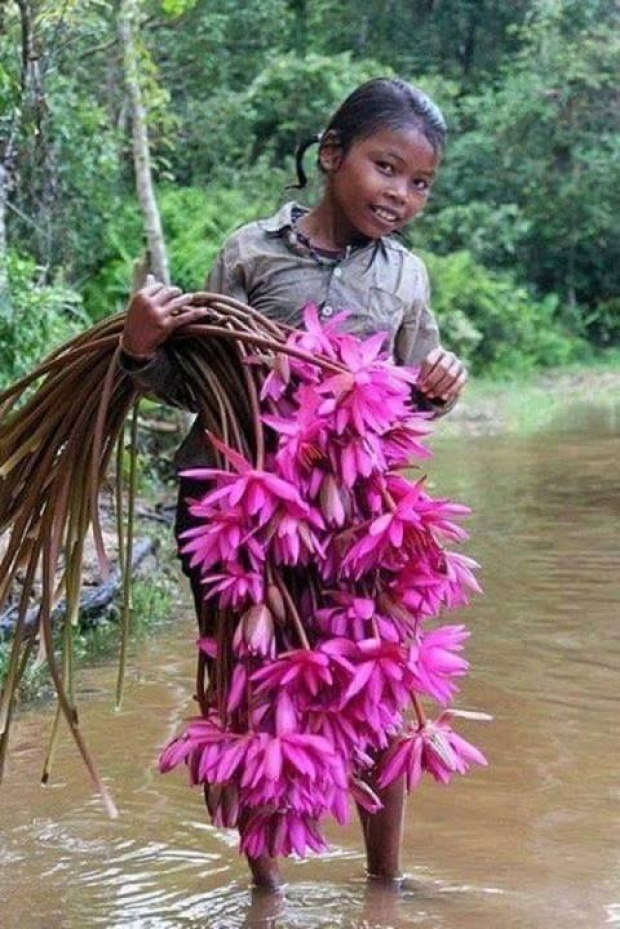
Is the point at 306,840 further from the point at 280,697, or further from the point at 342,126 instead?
the point at 342,126

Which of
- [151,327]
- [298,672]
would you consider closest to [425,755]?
[298,672]

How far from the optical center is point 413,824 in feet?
10.8

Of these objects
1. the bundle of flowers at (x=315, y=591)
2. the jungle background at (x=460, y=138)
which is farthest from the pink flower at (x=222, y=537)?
the jungle background at (x=460, y=138)

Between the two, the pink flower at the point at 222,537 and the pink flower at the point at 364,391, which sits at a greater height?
the pink flower at the point at 364,391

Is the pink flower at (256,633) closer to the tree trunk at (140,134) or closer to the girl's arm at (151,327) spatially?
the girl's arm at (151,327)

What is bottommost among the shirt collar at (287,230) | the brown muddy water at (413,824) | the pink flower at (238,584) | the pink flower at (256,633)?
the brown muddy water at (413,824)

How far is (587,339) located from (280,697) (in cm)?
2181

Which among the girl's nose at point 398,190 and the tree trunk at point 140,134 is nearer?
the girl's nose at point 398,190

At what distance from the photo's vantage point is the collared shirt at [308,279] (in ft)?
9.23

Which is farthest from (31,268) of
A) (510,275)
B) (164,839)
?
(510,275)

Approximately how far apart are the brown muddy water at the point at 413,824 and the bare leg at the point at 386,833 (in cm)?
5

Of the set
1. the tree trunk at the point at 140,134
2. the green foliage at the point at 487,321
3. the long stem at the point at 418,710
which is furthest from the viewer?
the green foliage at the point at 487,321

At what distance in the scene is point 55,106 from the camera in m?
11.3

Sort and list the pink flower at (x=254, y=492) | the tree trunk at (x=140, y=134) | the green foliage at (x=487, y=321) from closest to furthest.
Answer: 1. the pink flower at (x=254, y=492)
2. the tree trunk at (x=140, y=134)
3. the green foliage at (x=487, y=321)
